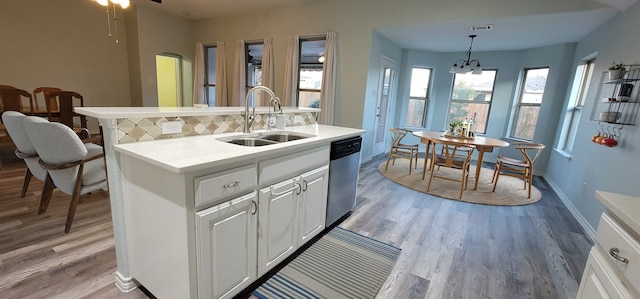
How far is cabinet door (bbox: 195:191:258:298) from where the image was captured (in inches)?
51.3

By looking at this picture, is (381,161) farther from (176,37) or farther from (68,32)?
(68,32)

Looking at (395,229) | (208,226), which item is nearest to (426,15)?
(395,229)

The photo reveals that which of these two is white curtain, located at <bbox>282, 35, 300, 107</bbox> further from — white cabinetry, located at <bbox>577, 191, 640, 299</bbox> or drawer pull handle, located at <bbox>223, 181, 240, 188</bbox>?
white cabinetry, located at <bbox>577, 191, 640, 299</bbox>

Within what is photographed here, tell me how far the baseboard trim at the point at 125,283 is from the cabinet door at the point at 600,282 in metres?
2.25

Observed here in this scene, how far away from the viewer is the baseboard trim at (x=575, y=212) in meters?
2.62

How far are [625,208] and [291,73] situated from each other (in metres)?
4.64

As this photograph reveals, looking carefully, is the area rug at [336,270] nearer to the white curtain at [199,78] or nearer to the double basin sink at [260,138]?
the double basin sink at [260,138]

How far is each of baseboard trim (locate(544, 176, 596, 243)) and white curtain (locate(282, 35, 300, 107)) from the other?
429 centimetres

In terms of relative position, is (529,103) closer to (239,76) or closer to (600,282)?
(600,282)

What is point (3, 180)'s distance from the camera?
3.13 meters

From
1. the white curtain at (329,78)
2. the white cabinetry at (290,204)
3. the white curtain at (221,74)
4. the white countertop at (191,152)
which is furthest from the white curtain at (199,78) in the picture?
the white cabinetry at (290,204)

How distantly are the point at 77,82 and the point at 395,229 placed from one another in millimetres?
6567

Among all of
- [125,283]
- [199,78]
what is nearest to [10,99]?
[199,78]

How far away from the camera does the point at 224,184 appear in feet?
4.37
